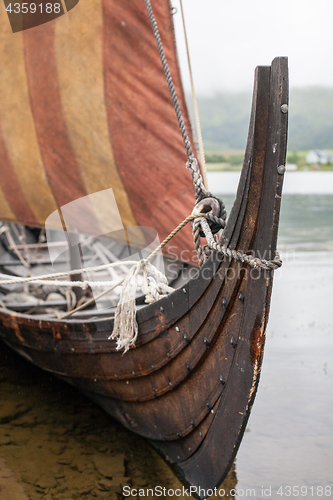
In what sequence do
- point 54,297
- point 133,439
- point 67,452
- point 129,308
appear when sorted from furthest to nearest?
point 54,297, point 133,439, point 67,452, point 129,308

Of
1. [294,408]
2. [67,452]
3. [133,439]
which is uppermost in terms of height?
[67,452]

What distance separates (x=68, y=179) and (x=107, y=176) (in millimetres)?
396

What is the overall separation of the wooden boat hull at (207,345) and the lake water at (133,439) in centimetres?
28

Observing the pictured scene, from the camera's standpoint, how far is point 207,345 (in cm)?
177

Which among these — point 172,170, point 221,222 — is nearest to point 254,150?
point 221,222

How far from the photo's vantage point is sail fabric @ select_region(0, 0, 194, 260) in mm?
2789

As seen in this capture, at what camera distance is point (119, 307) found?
2.10m

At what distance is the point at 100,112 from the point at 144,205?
0.78 m

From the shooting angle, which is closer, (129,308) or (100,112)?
(129,308)

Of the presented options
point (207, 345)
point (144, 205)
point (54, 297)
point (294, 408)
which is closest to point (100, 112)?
point (144, 205)

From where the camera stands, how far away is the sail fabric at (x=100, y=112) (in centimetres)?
279

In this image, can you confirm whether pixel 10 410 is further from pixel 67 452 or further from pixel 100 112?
pixel 100 112

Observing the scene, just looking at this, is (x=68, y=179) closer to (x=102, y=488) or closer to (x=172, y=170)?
(x=172, y=170)

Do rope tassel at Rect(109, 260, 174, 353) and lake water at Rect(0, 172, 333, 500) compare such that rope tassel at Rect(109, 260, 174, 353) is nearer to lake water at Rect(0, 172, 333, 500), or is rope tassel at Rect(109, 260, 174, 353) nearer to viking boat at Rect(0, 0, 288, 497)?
viking boat at Rect(0, 0, 288, 497)
